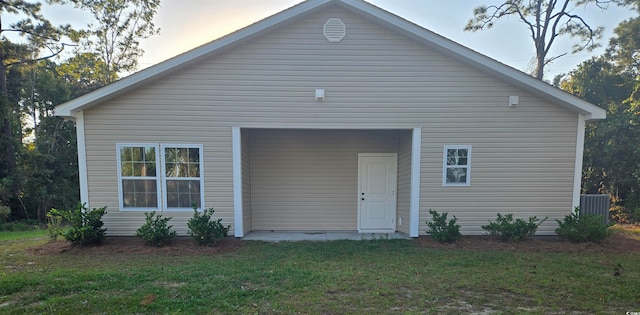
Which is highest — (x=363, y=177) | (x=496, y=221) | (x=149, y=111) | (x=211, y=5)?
(x=211, y=5)

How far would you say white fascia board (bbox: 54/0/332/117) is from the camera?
6109mm

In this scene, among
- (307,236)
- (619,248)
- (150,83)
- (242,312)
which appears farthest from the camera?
(307,236)

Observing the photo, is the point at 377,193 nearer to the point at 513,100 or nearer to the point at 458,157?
the point at 458,157

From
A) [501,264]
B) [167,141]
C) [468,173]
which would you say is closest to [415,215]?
[468,173]

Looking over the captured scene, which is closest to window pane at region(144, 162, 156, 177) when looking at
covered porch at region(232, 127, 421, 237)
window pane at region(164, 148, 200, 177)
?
window pane at region(164, 148, 200, 177)

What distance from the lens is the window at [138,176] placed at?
6516 millimetres

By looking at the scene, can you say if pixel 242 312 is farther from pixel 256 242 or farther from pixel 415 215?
pixel 415 215

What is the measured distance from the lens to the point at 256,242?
21.2 ft

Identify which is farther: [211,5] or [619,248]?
[211,5]

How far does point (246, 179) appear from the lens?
7.32 m

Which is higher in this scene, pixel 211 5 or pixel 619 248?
pixel 211 5

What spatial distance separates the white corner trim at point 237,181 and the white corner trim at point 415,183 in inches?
157

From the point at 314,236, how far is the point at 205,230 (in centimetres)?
253

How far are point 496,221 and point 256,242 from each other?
5504mm
